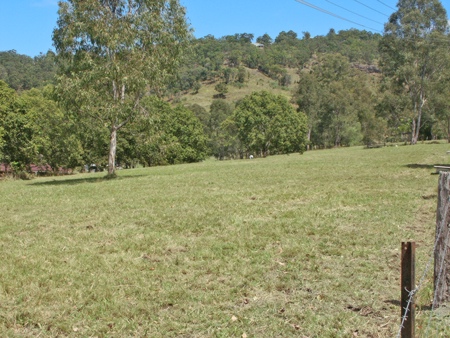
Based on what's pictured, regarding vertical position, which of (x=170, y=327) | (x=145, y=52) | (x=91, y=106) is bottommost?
(x=170, y=327)

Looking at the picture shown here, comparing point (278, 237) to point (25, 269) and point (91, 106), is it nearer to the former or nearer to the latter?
point (25, 269)

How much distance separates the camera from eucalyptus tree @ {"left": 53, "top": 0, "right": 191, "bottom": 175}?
878 inches

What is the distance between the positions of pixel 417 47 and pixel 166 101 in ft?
125

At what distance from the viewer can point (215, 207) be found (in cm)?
1237

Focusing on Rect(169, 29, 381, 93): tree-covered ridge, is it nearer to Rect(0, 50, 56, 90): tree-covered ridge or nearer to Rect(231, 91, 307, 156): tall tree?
Rect(0, 50, 56, 90): tree-covered ridge

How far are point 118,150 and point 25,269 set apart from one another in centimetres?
5197

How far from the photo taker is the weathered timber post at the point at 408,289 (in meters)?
3.52

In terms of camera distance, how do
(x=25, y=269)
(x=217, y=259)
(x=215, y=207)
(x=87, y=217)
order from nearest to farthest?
1. (x=25, y=269)
2. (x=217, y=259)
3. (x=87, y=217)
4. (x=215, y=207)

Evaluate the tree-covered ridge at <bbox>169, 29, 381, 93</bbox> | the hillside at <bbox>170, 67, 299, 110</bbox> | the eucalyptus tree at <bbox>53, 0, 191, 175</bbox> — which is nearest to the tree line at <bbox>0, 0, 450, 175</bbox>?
the eucalyptus tree at <bbox>53, 0, 191, 175</bbox>

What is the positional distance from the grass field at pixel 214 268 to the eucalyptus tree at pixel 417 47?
152 ft

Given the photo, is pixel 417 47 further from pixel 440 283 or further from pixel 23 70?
pixel 23 70

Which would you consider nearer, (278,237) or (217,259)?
(217,259)

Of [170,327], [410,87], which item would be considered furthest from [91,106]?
[410,87]

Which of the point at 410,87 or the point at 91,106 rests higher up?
the point at 410,87
